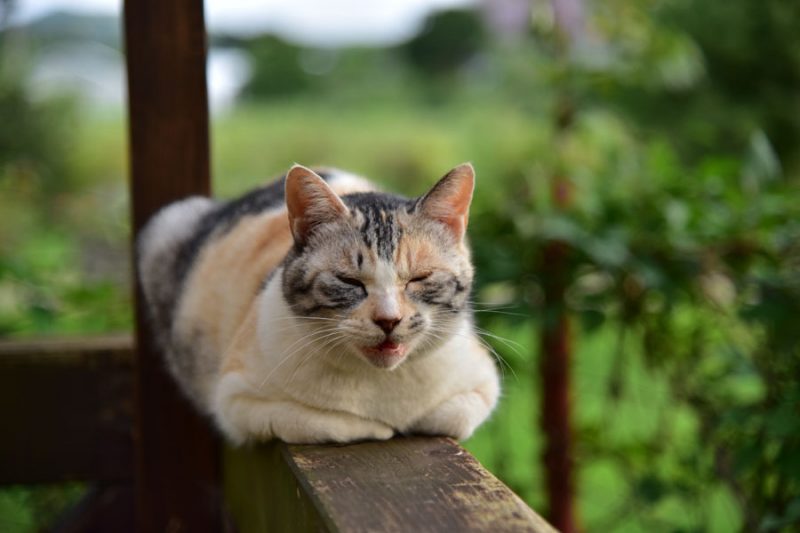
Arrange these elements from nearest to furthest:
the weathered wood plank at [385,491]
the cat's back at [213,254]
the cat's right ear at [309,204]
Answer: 1. the weathered wood plank at [385,491]
2. the cat's right ear at [309,204]
3. the cat's back at [213,254]

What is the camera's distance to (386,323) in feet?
4.75

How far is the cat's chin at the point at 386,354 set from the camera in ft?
4.84

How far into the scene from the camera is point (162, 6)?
2.02m

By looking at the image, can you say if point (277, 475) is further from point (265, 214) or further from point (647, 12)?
point (647, 12)

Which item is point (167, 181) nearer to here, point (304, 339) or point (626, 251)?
point (304, 339)

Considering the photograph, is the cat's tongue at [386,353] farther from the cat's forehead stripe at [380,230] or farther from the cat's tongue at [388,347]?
the cat's forehead stripe at [380,230]

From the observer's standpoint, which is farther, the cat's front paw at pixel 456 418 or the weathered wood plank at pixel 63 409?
the weathered wood plank at pixel 63 409

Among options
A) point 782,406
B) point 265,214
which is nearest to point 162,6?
point 265,214

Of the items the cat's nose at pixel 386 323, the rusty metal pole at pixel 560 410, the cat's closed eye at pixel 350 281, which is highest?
the cat's closed eye at pixel 350 281

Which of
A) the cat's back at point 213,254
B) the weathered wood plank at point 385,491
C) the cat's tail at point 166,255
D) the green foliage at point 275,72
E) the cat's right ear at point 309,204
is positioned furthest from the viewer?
the green foliage at point 275,72

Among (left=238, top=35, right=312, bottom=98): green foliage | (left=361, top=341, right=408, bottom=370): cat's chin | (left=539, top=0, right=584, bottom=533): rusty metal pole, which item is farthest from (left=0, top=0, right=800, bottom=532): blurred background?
(left=238, top=35, right=312, bottom=98): green foliage

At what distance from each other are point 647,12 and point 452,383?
2326mm

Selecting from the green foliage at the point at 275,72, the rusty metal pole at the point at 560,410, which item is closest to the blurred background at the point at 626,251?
the rusty metal pole at the point at 560,410

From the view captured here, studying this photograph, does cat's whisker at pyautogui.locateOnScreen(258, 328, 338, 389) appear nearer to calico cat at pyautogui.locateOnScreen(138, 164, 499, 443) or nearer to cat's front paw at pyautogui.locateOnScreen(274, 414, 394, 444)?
calico cat at pyautogui.locateOnScreen(138, 164, 499, 443)
